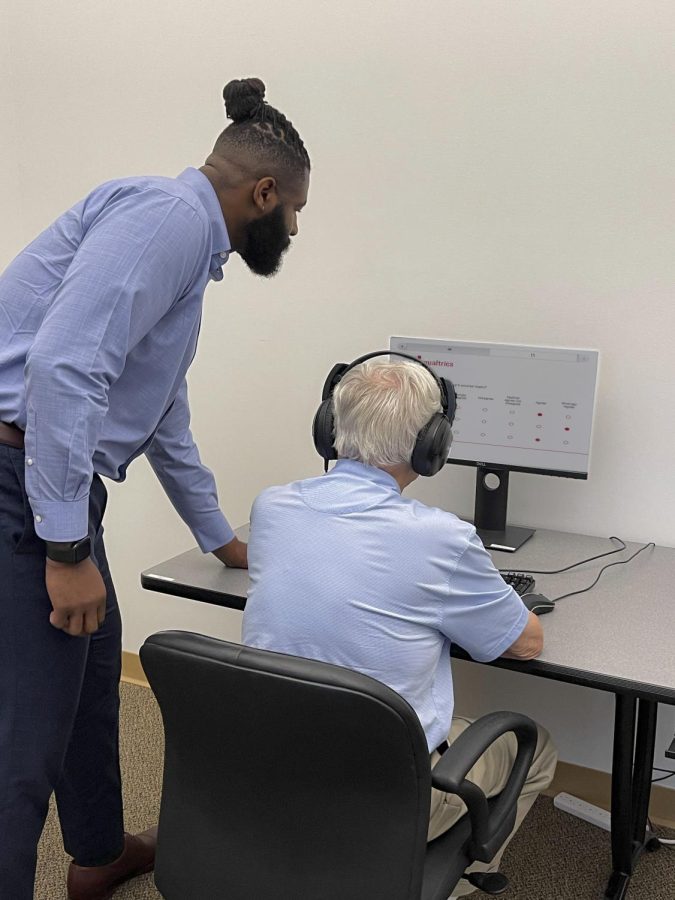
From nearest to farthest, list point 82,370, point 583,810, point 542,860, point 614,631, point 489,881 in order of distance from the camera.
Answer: point 82,370, point 489,881, point 614,631, point 542,860, point 583,810

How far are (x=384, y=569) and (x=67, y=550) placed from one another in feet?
1.67

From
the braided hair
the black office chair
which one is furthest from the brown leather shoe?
the braided hair

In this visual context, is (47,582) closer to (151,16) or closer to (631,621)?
(631,621)

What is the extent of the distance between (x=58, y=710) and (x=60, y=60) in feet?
6.79

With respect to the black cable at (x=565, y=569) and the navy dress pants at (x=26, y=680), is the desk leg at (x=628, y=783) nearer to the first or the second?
the black cable at (x=565, y=569)

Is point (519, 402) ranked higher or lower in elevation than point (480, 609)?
higher

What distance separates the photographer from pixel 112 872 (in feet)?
6.75

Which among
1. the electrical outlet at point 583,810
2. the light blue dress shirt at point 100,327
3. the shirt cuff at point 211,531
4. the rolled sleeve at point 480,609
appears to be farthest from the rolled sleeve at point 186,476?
the electrical outlet at point 583,810

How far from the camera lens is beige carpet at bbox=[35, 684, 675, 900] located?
209cm

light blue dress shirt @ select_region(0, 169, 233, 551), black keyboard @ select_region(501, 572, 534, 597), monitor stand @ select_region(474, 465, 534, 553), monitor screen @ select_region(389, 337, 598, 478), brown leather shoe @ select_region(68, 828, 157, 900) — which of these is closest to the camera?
light blue dress shirt @ select_region(0, 169, 233, 551)

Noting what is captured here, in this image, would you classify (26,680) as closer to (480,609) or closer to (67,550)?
(67,550)

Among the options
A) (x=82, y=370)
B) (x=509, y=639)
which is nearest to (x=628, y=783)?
(x=509, y=639)

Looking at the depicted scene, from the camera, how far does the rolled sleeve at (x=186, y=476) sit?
196 cm

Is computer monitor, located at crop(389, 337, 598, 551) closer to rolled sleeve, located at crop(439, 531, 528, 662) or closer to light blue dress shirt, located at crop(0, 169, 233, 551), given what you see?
rolled sleeve, located at crop(439, 531, 528, 662)
